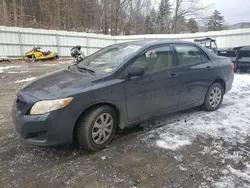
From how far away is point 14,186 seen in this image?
7.38 feet

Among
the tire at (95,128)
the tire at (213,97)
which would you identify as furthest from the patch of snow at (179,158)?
the tire at (213,97)

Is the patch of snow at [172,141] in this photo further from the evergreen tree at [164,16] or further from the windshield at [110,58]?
the evergreen tree at [164,16]

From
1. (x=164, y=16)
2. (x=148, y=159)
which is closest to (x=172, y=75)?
(x=148, y=159)

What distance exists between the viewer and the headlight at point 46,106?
250cm

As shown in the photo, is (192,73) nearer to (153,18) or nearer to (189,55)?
(189,55)

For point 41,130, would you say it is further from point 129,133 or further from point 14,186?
point 129,133

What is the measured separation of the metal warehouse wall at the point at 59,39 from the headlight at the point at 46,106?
48.1 ft

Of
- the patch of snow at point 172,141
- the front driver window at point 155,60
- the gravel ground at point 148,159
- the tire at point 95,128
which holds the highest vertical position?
the front driver window at point 155,60

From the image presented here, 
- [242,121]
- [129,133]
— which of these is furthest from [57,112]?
[242,121]

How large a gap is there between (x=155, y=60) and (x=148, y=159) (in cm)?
164

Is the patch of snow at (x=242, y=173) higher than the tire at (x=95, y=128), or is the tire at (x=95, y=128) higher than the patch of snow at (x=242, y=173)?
the tire at (x=95, y=128)

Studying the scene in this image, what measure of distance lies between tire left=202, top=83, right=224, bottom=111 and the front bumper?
2.99 meters

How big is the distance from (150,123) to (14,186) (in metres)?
2.40

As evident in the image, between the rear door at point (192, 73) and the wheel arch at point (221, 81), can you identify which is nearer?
the rear door at point (192, 73)
